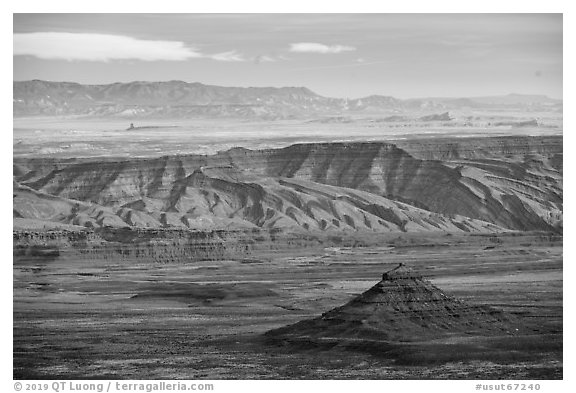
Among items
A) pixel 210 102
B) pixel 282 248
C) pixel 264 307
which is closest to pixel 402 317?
pixel 264 307

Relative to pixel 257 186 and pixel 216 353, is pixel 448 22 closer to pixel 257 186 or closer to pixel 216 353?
pixel 216 353

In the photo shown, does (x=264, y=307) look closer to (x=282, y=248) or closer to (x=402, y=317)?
(x=282, y=248)

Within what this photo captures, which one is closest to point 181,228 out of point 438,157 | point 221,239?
point 221,239

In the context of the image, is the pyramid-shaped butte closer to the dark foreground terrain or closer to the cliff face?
the dark foreground terrain

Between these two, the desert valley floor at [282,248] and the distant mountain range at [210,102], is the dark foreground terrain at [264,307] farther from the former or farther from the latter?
the distant mountain range at [210,102]

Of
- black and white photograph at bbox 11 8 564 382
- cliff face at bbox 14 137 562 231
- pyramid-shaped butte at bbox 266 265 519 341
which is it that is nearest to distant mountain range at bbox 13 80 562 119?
black and white photograph at bbox 11 8 564 382

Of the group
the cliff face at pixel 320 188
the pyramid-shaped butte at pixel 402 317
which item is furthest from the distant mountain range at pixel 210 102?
the pyramid-shaped butte at pixel 402 317
